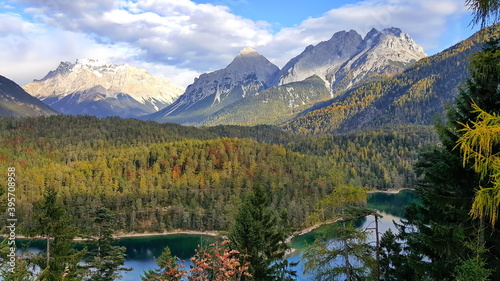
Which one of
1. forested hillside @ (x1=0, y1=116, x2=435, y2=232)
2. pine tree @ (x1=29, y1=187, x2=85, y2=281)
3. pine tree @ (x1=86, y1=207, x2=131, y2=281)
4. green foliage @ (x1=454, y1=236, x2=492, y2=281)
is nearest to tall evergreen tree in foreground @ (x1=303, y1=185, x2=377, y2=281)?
green foliage @ (x1=454, y1=236, x2=492, y2=281)

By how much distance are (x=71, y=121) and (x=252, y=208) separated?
7732 inches

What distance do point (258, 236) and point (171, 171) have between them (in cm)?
9638

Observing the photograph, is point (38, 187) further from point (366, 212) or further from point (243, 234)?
point (366, 212)

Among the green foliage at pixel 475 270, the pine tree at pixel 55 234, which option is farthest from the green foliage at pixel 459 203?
the pine tree at pixel 55 234

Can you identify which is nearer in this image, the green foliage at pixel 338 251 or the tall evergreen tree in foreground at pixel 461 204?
the tall evergreen tree in foreground at pixel 461 204

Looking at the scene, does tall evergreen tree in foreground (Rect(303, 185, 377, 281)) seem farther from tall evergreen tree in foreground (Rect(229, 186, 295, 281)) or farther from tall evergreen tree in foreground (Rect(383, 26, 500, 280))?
tall evergreen tree in foreground (Rect(229, 186, 295, 281))

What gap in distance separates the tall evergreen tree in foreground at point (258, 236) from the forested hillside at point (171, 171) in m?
32.7

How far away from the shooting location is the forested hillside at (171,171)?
86.2 meters

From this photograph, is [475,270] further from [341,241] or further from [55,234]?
[55,234]

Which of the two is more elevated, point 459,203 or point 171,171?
point 459,203

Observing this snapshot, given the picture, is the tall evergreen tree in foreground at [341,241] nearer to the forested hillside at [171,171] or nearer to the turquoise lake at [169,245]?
the turquoise lake at [169,245]

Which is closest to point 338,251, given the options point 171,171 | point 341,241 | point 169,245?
point 341,241

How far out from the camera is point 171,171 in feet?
372

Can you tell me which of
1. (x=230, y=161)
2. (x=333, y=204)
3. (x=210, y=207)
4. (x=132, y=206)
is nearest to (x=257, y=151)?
(x=230, y=161)
